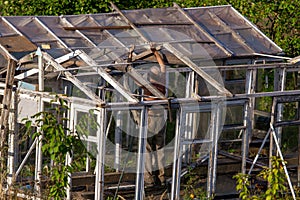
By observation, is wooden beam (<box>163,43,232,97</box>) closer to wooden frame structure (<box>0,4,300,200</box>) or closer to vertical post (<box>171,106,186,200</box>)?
wooden frame structure (<box>0,4,300,200</box>)

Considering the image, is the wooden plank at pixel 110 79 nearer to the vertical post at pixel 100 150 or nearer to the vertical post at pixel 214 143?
the vertical post at pixel 100 150

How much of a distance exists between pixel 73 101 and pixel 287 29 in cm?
604

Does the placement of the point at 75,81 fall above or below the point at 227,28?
below

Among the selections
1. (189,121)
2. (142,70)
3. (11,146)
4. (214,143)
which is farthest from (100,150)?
(189,121)

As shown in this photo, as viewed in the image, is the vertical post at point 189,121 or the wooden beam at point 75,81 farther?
the vertical post at point 189,121

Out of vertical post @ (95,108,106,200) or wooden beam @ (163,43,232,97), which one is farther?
wooden beam @ (163,43,232,97)

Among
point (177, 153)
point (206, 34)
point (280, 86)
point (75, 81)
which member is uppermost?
point (206, 34)

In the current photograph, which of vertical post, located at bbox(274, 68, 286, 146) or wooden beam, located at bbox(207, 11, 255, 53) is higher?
wooden beam, located at bbox(207, 11, 255, 53)

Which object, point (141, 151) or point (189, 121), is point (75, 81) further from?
point (189, 121)

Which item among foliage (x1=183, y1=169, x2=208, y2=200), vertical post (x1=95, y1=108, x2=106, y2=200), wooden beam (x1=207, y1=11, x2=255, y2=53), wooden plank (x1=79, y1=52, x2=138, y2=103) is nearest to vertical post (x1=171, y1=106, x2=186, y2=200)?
foliage (x1=183, y1=169, x2=208, y2=200)

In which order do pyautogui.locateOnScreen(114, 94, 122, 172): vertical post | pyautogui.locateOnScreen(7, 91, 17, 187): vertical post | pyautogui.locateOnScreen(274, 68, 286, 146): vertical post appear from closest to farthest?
pyautogui.locateOnScreen(7, 91, 17, 187): vertical post
pyautogui.locateOnScreen(274, 68, 286, 146): vertical post
pyautogui.locateOnScreen(114, 94, 122, 172): vertical post

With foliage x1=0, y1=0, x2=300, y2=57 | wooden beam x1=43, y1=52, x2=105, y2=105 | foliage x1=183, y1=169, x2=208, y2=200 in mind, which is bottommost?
foliage x1=183, y1=169, x2=208, y2=200

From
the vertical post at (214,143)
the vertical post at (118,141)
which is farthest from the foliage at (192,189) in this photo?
the vertical post at (118,141)

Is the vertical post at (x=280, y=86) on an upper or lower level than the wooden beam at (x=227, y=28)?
lower
